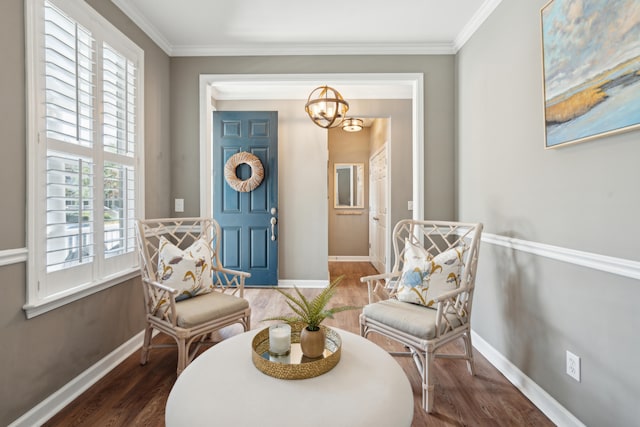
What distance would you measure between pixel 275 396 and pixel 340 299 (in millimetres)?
2890

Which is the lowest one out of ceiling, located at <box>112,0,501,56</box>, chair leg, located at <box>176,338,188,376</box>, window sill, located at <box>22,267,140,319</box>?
chair leg, located at <box>176,338,188,376</box>

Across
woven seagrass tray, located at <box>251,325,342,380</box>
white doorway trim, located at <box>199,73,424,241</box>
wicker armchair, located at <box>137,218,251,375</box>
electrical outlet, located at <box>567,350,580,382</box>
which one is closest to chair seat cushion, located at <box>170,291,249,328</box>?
wicker armchair, located at <box>137,218,251,375</box>

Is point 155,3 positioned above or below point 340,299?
above

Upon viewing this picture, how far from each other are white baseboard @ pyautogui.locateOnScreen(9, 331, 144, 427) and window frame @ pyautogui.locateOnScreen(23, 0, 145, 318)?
48 centimetres

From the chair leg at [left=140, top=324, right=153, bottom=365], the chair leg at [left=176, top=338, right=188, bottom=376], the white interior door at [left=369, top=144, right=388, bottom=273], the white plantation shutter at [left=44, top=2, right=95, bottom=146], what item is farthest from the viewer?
the white interior door at [left=369, top=144, right=388, bottom=273]

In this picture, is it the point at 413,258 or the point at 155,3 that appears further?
the point at 155,3

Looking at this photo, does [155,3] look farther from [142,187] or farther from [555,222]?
[555,222]

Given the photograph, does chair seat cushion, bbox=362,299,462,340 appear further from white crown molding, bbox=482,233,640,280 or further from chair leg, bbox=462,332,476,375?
white crown molding, bbox=482,233,640,280

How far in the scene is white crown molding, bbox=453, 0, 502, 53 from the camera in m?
2.34

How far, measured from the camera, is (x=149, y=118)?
275 cm

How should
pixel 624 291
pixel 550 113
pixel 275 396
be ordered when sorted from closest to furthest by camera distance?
pixel 275 396
pixel 624 291
pixel 550 113

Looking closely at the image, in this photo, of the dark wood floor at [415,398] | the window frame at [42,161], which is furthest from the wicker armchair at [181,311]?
the window frame at [42,161]

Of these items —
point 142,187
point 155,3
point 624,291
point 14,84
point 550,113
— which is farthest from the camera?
point 142,187

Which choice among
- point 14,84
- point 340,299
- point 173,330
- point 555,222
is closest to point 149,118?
point 14,84
